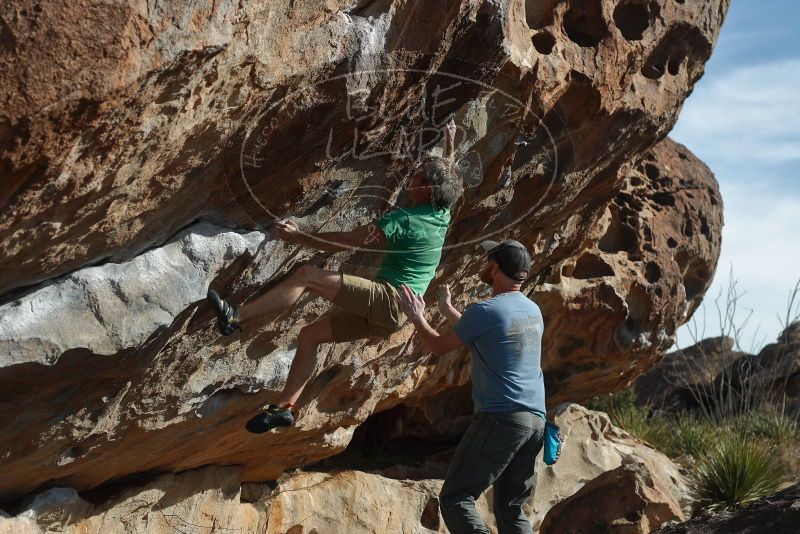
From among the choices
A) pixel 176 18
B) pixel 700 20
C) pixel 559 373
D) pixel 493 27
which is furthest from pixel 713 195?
pixel 176 18

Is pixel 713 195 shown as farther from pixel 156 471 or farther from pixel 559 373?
pixel 156 471

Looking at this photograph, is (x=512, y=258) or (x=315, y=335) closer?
(x=512, y=258)

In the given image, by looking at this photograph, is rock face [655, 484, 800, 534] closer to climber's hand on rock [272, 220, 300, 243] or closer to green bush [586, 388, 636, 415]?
climber's hand on rock [272, 220, 300, 243]

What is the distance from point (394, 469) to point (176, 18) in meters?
7.12

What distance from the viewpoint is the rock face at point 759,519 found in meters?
5.77

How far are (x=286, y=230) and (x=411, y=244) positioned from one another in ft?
2.31

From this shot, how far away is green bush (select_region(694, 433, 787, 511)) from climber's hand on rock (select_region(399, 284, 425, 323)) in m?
6.07

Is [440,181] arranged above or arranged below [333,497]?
above

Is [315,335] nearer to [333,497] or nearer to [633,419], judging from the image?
[333,497]

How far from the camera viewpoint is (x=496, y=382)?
17.1 ft

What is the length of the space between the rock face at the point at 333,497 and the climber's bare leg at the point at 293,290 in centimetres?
240

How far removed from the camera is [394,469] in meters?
10.9

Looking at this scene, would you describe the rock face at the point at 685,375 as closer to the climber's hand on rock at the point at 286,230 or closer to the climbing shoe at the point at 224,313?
the climber's hand on rock at the point at 286,230

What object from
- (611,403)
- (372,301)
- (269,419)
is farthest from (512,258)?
(611,403)
